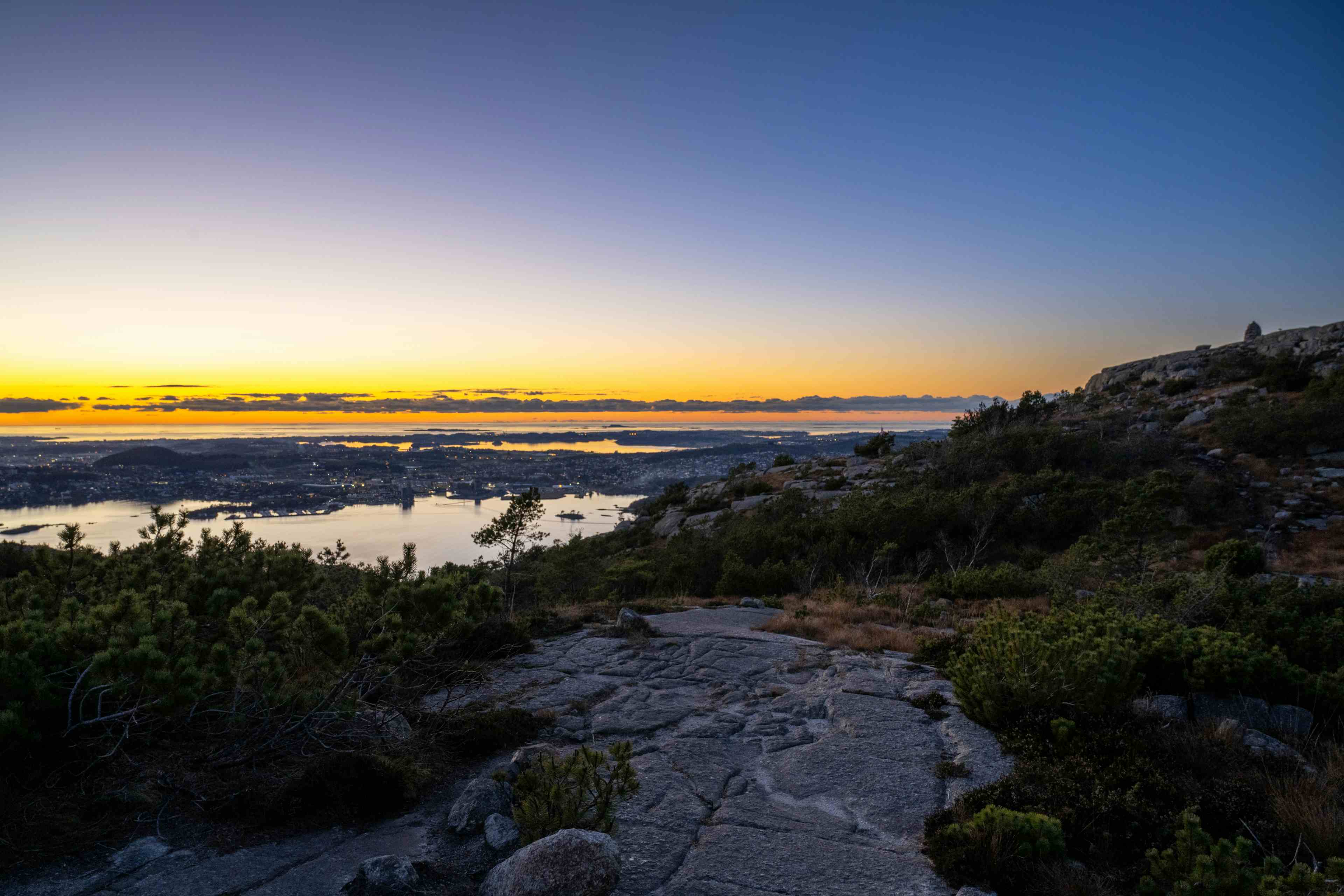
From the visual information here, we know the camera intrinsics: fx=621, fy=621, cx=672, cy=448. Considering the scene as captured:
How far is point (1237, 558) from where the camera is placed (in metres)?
11.1

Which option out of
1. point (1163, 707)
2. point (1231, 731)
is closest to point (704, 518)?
point (1163, 707)

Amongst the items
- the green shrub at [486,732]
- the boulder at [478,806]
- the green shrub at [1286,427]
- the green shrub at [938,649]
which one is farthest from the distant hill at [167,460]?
the green shrub at [1286,427]

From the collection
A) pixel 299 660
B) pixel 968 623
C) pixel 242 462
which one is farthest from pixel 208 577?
pixel 242 462

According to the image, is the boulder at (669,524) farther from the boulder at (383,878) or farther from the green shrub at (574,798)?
the boulder at (383,878)

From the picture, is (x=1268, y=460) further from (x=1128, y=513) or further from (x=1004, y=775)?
(x=1004, y=775)

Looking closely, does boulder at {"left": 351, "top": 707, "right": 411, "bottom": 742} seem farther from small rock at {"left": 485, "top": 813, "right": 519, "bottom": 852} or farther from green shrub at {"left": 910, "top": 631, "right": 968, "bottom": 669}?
green shrub at {"left": 910, "top": 631, "right": 968, "bottom": 669}

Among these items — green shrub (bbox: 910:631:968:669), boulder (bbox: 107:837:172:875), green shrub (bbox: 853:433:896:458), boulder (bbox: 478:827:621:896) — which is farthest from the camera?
green shrub (bbox: 853:433:896:458)

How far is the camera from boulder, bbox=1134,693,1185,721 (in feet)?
19.8

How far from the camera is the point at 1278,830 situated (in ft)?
14.0

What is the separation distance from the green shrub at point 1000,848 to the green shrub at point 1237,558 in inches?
392

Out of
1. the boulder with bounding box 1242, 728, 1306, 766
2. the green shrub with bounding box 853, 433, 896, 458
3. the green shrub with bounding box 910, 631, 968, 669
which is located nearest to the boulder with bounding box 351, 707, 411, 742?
the green shrub with bounding box 910, 631, 968, 669

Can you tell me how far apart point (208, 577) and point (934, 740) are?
24.7 feet

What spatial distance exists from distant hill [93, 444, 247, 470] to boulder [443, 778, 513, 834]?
1835 inches

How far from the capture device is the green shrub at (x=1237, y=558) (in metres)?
11.1
